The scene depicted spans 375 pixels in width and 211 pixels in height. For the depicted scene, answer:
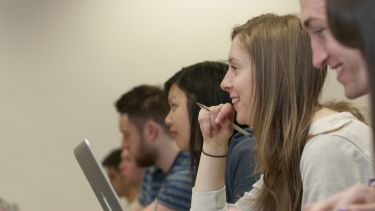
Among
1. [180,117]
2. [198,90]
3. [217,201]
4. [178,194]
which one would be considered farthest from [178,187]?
[217,201]

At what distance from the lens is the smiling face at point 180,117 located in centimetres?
238

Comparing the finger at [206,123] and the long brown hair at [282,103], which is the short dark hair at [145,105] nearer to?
the finger at [206,123]

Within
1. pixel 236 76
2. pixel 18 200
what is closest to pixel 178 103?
pixel 236 76

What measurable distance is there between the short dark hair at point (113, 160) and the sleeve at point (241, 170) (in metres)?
1.64

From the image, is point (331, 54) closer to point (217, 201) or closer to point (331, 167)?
point (331, 167)

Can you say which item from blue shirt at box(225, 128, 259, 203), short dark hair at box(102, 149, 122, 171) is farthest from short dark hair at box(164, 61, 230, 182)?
short dark hair at box(102, 149, 122, 171)

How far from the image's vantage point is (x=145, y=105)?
3.22m

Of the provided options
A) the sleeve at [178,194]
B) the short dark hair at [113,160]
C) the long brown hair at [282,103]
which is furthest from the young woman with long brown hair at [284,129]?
the short dark hair at [113,160]

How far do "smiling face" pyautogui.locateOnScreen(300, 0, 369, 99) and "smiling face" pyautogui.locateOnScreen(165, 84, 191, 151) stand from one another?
1.13 metres

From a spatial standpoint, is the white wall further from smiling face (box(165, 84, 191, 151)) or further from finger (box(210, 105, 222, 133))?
finger (box(210, 105, 222, 133))

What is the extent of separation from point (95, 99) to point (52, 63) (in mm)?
303

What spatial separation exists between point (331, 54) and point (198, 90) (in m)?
1.17

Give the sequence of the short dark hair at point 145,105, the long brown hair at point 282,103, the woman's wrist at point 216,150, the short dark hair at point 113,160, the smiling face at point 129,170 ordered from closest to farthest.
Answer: the long brown hair at point 282,103
the woman's wrist at point 216,150
the short dark hair at point 145,105
the smiling face at point 129,170
the short dark hair at point 113,160

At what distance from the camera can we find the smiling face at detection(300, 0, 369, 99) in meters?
1.06
